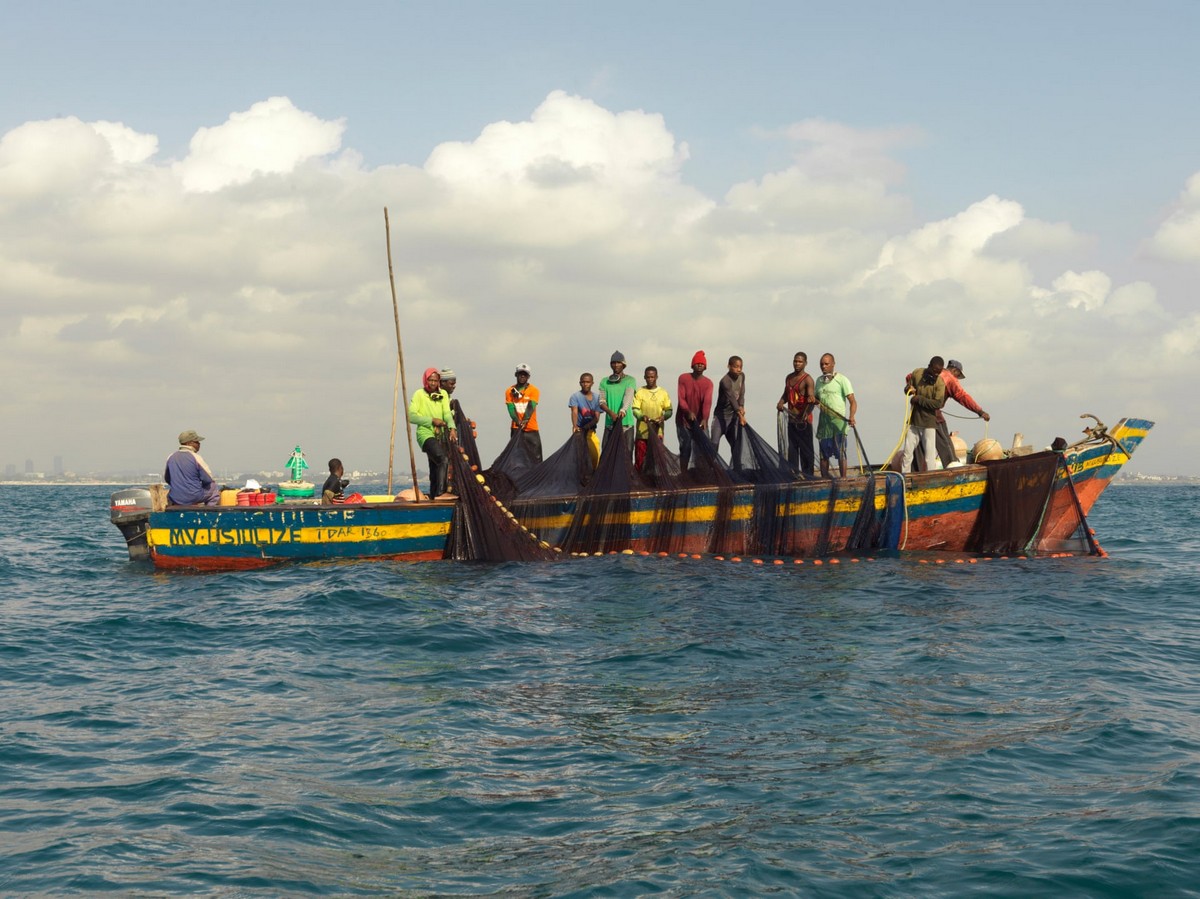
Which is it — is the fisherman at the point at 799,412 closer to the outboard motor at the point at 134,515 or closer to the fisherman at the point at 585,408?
the fisherman at the point at 585,408

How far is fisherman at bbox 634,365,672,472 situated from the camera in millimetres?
17328

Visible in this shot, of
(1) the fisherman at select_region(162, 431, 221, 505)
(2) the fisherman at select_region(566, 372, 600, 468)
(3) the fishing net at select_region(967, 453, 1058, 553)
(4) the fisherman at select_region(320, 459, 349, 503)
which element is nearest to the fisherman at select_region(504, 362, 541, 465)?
(2) the fisherman at select_region(566, 372, 600, 468)

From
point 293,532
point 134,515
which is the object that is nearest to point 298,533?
point 293,532

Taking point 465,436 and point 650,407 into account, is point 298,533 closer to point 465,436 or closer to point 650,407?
point 465,436

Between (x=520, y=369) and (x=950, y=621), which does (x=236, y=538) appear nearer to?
(x=520, y=369)

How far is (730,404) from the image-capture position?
1703 cm

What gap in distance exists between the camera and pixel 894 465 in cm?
1825

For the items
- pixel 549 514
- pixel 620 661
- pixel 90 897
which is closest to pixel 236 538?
pixel 549 514

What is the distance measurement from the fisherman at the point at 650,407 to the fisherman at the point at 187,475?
703 cm

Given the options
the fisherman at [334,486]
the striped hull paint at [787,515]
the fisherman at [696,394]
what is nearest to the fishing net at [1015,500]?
the striped hull paint at [787,515]

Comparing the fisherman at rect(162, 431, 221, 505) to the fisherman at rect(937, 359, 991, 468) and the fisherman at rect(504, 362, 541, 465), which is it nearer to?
the fisherman at rect(504, 362, 541, 465)

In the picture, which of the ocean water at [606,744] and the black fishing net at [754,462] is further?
the black fishing net at [754,462]

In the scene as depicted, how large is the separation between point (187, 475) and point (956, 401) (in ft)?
41.0

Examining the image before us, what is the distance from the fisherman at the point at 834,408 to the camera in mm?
16891
